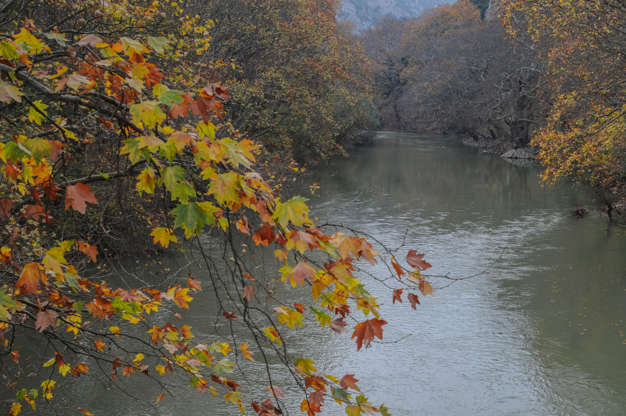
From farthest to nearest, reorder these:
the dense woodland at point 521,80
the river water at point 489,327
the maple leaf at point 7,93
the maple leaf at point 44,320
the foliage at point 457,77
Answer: the foliage at point 457,77 < the dense woodland at point 521,80 < the river water at point 489,327 < the maple leaf at point 44,320 < the maple leaf at point 7,93

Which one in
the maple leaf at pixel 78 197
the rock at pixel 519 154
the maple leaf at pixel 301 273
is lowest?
the rock at pixel 519 154

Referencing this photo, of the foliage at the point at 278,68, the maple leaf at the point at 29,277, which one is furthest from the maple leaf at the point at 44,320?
the foliage at the point at 278,68

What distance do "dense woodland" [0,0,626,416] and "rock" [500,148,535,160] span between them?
78.6 inches

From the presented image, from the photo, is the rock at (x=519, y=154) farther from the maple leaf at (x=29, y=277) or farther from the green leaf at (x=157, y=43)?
the maple leaf at (x=29, y=277)

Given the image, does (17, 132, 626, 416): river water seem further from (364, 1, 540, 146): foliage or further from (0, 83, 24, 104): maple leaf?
(364, 1, 540, 146): foliage

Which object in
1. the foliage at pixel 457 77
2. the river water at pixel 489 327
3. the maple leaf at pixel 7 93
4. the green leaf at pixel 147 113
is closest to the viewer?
the maple leaf at pixel 7 93

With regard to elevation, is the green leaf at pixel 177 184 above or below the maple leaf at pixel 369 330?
above

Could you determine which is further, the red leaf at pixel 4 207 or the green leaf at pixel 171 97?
the red leaf at pixel 4 207


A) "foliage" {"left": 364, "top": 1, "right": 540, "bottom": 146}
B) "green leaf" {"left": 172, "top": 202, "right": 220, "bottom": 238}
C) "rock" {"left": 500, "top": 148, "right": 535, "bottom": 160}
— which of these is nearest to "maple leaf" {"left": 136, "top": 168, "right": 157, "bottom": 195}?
"green leaf" {"left": 172, "top": 202, "right": 220, "bottom": 238}

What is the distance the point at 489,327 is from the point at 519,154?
34400mm

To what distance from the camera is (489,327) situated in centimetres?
1128

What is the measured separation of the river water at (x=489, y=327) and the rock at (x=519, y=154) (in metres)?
20.2

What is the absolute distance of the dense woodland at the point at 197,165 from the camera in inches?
106

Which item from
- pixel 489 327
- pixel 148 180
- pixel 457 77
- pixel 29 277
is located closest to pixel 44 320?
pixel 29 277
